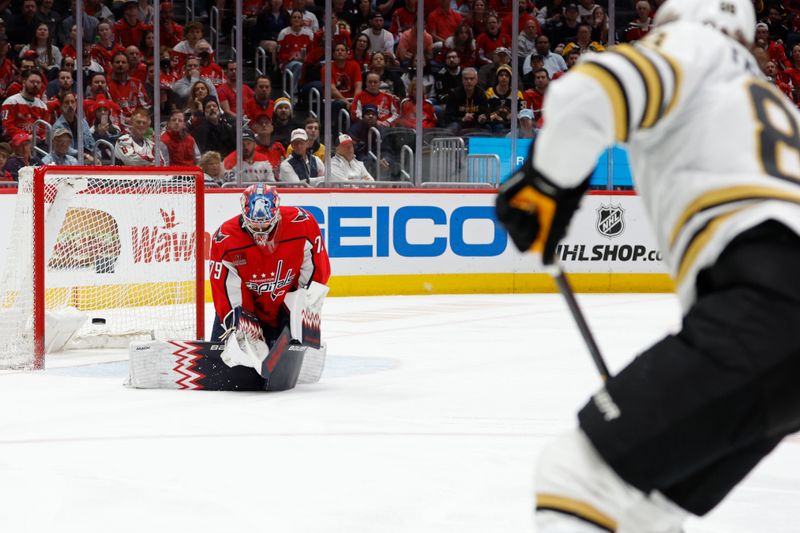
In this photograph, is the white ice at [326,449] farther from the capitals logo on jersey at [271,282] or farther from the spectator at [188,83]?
the spectator at [188,83]

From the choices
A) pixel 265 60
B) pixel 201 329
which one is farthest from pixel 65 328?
pixel 265 60

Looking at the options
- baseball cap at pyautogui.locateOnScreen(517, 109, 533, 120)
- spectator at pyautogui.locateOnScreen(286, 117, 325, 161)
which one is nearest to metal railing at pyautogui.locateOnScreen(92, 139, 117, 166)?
spectator at pyautogui.locateOnScreen(286, 117, 325, 161)

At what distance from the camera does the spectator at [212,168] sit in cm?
975

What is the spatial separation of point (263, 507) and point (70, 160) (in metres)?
6.57

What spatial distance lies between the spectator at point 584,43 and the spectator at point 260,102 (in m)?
3.18

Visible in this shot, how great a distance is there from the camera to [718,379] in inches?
63.7

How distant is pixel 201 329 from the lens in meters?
6.40

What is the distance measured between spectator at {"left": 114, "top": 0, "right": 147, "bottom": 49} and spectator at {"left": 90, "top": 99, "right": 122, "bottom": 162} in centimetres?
70

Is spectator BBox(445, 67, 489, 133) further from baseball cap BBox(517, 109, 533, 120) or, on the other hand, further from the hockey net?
the hockey net

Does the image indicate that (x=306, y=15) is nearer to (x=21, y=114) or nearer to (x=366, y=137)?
(x=366, y=137)

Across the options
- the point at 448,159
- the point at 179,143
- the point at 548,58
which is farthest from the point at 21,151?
the point at 548,58

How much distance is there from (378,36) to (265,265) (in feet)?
19.8

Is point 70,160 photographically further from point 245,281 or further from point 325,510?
point 325,510

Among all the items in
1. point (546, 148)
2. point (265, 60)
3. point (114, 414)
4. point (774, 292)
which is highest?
point (265, 60)
